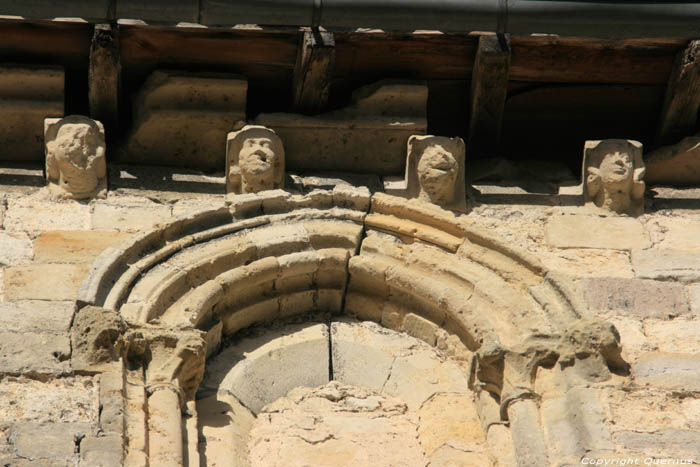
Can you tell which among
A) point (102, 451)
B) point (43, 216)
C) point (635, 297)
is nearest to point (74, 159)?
point (43, 216)

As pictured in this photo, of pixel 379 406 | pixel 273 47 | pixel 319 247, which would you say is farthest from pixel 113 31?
pixel 379 406

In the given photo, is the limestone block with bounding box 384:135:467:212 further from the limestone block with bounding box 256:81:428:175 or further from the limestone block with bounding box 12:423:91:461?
the limestone block with bounding box 12:423:91:461

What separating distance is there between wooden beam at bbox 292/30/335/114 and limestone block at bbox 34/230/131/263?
4.33 feet

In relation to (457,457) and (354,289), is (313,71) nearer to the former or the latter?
(354,289)

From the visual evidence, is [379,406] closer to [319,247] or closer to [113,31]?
[319,247]

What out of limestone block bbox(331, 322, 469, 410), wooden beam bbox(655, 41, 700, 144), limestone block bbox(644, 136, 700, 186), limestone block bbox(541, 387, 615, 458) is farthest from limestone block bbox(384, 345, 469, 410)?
wooden beam bbox(655, 41, 700, 144)

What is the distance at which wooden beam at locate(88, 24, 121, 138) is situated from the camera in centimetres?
917

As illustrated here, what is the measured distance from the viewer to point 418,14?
370 inches

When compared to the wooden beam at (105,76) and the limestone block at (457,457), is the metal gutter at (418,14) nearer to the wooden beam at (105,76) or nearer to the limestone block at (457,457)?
the wooden beam at (105,76)

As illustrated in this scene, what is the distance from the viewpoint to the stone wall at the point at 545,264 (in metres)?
7.70

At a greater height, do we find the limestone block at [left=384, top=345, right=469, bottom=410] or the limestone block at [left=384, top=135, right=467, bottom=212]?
the limestone block at [left=384, top=135, right=467, bottom=212]

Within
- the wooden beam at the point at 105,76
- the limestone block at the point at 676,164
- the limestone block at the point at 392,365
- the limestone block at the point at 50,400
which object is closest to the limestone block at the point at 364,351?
the limestone block at the point at 392,365

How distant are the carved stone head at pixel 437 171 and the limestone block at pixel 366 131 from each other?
0.18 metres

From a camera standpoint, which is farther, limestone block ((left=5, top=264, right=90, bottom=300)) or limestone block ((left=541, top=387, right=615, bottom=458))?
limestone block ((left=5, top=264, right=90, bottom=300))
